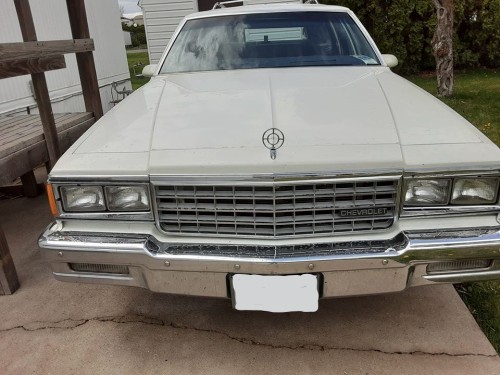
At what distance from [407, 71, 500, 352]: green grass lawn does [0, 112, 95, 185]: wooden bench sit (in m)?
3.43

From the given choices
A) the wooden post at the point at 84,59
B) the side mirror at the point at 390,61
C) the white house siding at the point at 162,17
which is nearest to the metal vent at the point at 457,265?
the side mirror at the point at 390,61

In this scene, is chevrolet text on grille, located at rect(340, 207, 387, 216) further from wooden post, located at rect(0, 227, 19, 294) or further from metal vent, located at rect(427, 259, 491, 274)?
wooden post, located at rect(0, 227, 19, 294)

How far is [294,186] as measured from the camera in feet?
6.64

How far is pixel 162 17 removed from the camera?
42.1ft

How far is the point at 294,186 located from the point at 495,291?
1.87m

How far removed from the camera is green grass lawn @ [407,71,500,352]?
271cm

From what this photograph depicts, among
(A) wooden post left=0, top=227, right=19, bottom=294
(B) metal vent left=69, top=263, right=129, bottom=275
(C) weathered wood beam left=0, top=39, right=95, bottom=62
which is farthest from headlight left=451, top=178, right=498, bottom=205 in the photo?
(C) weathered wood beam left=0, top=39, right=95, bottom=62

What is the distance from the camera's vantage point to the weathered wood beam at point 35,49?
3.07 metres

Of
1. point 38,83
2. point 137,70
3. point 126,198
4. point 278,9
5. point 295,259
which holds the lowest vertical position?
point 137,70

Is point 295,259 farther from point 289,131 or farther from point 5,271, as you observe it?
point 5,271

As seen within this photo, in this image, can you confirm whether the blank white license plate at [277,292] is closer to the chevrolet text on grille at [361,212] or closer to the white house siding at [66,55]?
the chevrolet text on grille at [361,212]

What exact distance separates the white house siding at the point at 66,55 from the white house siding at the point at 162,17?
13.0ft

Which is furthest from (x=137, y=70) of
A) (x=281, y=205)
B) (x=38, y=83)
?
(x=281, y=205)

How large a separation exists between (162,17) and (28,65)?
1038 centimetres
